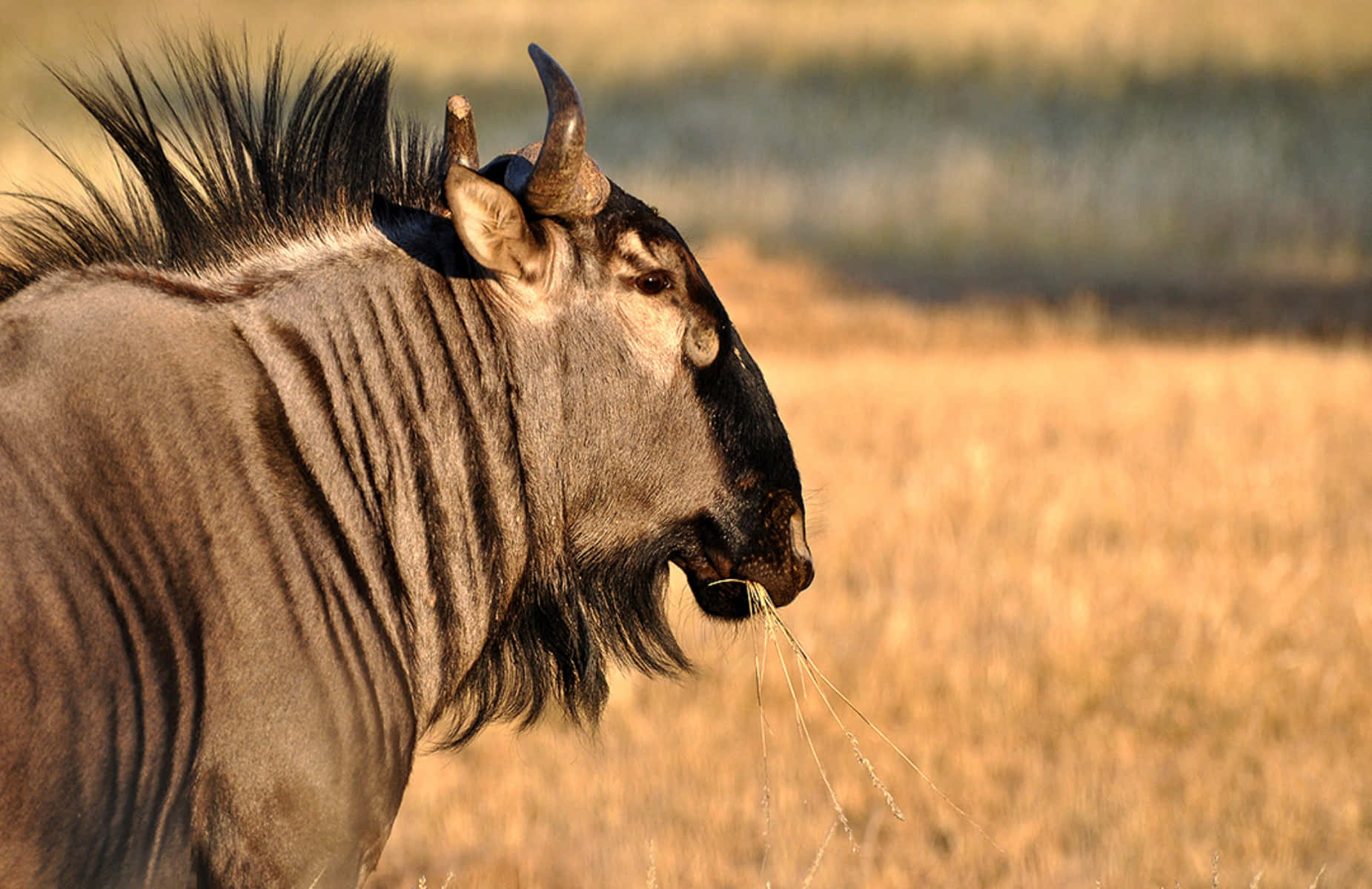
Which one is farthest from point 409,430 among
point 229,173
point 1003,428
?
point 1003,428

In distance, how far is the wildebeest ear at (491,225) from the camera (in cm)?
313

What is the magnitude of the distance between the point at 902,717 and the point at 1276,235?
888 inches

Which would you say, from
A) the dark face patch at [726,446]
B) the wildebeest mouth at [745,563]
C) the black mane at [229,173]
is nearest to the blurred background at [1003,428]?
the black mane at [229,173]

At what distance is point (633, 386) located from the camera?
11.2 ft

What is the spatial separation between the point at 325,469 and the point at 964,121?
2957cm

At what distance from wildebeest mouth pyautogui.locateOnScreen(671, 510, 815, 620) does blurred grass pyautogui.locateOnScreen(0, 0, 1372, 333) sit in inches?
818

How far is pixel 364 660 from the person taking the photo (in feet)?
10.3

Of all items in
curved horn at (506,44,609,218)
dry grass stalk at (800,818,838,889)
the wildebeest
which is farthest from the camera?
dry grass stalk at (800,818,838,889)

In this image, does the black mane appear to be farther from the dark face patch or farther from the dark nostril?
the dark nostril

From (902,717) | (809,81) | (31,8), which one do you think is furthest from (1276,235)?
(31,8)

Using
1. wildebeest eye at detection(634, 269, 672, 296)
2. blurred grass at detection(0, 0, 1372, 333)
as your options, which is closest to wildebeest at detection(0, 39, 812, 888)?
wildebeest eye at detection(634, 269, 672, 296)

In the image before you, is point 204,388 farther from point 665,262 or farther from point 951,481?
point 951,481

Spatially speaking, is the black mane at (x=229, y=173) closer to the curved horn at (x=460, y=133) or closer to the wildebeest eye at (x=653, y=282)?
the curved horn at (x=460, y=133)

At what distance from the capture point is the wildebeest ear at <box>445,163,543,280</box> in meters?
3.13
